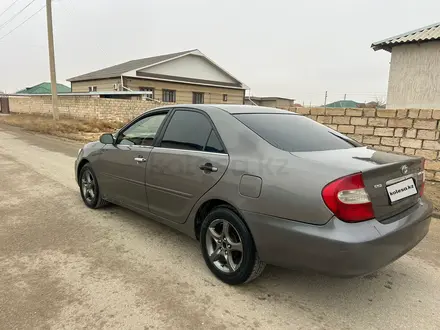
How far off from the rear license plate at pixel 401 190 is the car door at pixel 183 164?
1305mm

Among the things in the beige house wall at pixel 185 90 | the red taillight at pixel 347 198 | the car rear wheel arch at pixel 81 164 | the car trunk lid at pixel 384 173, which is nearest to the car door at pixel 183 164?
the car trunk lid at pixel 384 173

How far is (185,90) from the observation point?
2647 cm

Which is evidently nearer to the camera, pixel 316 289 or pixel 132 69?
pixel 316 289

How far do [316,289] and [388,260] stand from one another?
0.71 m

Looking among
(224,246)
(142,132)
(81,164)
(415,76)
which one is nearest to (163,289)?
(224,246)

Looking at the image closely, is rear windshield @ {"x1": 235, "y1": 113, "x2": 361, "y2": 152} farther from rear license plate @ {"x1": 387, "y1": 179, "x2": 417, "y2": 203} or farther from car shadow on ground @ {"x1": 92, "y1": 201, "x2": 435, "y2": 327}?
car shadow on ground @ {"x1": 92, "y1": 201, "x2": 435, "y2": 327}

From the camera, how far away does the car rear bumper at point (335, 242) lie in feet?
6.92

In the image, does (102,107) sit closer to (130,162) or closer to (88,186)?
(88,186)

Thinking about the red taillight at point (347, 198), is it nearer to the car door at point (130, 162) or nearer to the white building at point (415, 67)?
the car door at point (130, 162)

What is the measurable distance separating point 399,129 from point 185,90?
72.3 ft

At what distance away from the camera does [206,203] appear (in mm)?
2881

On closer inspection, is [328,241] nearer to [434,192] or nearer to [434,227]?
[434,227]

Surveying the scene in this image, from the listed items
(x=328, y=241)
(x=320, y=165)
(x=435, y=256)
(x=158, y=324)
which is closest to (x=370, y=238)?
(x=328, y=241)

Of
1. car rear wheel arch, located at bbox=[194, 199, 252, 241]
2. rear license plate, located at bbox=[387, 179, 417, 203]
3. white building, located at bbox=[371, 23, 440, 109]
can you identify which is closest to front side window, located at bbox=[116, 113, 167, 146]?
car rear wheel arch, located at bbox=[194, 199, 252, 241]
